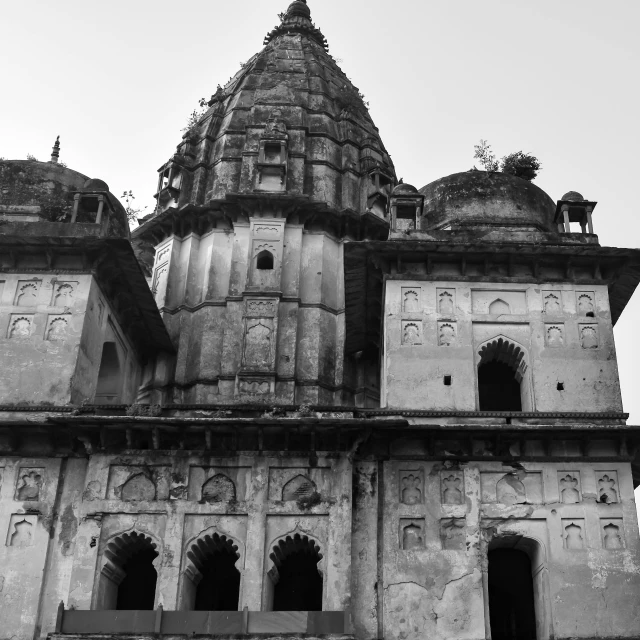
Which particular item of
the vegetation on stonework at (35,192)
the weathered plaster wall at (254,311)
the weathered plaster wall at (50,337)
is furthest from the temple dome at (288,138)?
the weathered plaster wall at (50,337)

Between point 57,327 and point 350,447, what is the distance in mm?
6447

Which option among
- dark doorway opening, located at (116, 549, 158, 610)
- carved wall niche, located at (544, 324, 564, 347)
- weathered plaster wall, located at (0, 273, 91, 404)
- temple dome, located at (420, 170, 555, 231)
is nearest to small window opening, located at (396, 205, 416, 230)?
temple dome, located at (420, 170, 555, 231)

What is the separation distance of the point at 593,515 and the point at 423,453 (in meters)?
3.17

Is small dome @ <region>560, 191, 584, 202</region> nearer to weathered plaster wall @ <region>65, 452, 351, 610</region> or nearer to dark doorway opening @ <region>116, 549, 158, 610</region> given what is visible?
weathered plaster wall @ <region>65, 452, 351, 610</region>

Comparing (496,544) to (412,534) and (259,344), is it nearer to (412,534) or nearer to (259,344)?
(412,534)

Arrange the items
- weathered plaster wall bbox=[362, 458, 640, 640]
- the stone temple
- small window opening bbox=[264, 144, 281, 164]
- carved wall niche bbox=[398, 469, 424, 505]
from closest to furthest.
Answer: weathered plaster wall bbox=[362, 458, 640, 640]
the stone temple
carved wall niche bbox=[398, 469, 424, 505]
small window opening bbox=[264, 144, 281, 164]

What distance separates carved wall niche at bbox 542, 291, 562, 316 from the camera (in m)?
22.6

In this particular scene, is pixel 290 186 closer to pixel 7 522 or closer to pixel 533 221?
pixel 533 221

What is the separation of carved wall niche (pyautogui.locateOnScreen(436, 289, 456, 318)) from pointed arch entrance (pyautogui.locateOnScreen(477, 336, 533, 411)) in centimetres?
97

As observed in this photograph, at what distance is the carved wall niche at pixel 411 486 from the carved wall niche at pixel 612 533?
10.5 ft

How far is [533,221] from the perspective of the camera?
24672 mm

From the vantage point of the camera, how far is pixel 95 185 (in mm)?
24688

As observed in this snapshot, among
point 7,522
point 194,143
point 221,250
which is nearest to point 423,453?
point 7,522

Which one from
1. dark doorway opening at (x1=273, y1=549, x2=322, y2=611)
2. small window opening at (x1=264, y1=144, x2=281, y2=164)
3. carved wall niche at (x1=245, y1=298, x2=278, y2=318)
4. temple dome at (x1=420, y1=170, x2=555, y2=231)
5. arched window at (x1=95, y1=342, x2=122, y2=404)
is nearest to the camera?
dark doorway opening at (x1=273, y1=549, x2=322, y2=611)
